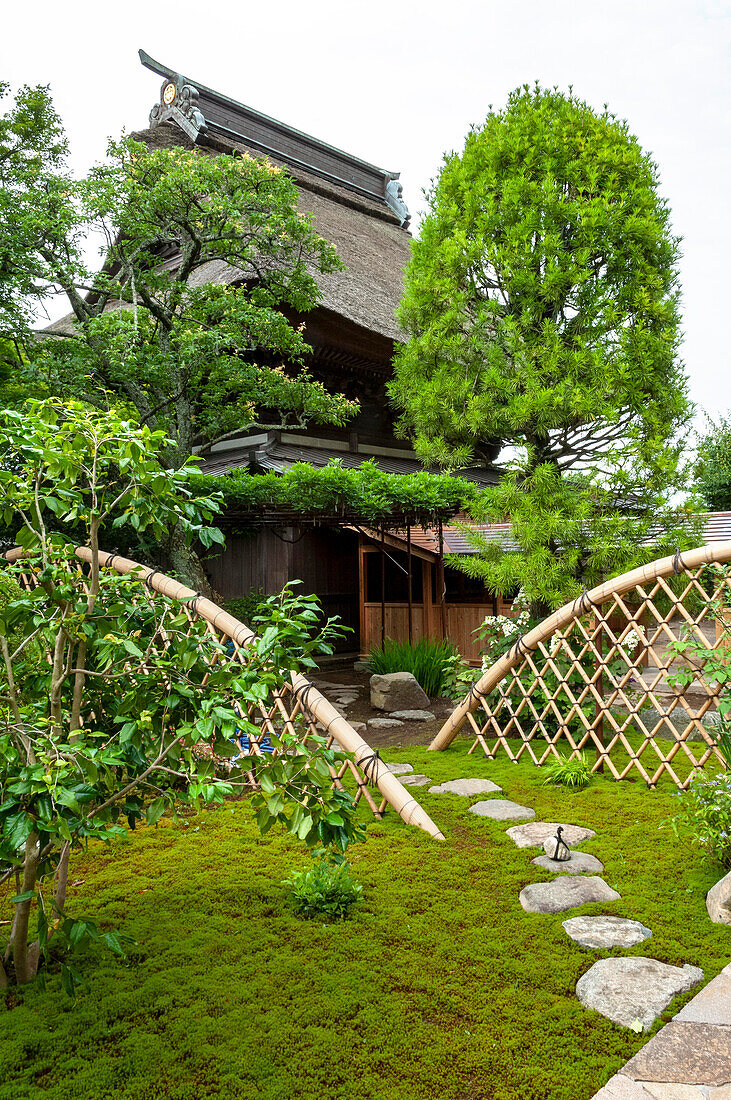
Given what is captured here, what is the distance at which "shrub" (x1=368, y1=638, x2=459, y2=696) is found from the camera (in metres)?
7.27

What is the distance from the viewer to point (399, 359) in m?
6.41

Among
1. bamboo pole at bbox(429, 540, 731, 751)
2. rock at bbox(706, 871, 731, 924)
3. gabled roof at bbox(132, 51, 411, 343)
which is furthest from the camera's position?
gabled roof at bbox(132, 51, 411, 343)

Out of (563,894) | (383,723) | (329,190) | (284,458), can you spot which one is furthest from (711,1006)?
(329,190)

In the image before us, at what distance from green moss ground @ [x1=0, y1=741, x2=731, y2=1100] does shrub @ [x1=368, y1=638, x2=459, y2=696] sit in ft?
12.8

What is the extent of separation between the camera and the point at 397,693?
6738 millimetres

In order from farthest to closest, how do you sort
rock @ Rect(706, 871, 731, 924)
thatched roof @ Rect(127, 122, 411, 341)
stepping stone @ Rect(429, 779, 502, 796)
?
thatched roof @ Rect(127, 122, 411, 341), stepping stone @ Rect(429, 779, 502, 796), rock @ Rect(706, 871, 731, 924)

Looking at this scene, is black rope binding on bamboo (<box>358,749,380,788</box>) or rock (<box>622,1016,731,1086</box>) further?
black rope binding on bamboo (<box>358,749,380,788</box>)

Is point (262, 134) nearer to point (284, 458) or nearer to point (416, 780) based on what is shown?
point (284, 458)

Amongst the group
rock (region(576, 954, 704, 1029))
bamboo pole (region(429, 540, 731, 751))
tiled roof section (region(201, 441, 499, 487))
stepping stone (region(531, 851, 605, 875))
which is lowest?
stepping stone (region(531, 851, 605, 875))

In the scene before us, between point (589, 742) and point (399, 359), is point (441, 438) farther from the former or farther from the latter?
point (589, 742)

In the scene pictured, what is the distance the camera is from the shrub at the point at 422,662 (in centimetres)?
727

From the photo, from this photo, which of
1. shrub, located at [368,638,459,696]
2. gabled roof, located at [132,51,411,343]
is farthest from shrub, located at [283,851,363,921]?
gabled roof, located at [132,51,411,343]

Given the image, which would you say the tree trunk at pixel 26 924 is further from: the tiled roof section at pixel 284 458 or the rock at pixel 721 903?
the tiled roof section at pixel 284 458

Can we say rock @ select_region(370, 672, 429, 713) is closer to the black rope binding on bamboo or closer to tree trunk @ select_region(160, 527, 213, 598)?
tree trunk @ select_region(160, 527, 213, 598)
